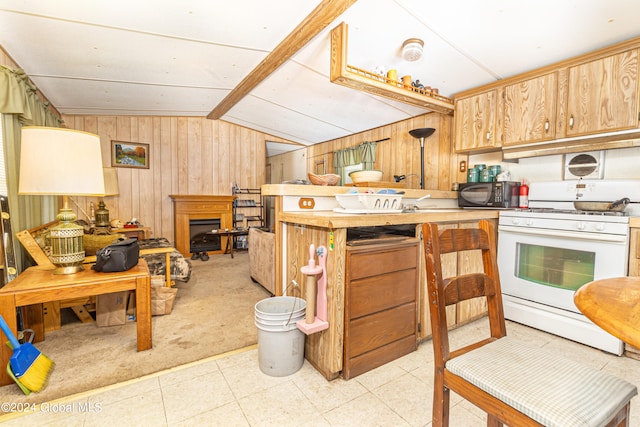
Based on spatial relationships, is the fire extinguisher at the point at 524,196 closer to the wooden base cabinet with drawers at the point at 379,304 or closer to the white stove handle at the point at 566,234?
the white stove handle at the point at 566,234

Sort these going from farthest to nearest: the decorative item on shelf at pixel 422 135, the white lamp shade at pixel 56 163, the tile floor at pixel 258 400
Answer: the decorative item on shelf at pixel 422 135
the white lamp shade at pixel 56 163
the tile floor at pixel 258 400

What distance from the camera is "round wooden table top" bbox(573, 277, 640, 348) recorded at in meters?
0.66

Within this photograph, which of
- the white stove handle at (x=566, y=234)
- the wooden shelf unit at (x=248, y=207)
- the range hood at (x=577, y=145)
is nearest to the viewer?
the white stove handle at (x=566, y=234)

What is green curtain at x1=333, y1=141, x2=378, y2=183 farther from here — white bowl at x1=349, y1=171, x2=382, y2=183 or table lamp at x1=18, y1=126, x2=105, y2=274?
table lamp at x1=18, y1=126, x2=105, y2=274

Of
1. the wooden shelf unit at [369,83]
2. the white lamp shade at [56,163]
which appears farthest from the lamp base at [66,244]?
the wooden shelf unit at [369,83]

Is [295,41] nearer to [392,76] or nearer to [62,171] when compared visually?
[392,76]

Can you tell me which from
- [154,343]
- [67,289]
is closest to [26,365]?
[67,289]

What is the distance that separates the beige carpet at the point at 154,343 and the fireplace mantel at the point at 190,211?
7.81ft

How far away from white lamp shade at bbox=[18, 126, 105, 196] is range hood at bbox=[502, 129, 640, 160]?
3.42 metres

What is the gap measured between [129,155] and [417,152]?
4.81 m

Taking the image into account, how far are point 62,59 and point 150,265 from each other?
215 centimetres

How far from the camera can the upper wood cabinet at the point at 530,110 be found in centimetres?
248

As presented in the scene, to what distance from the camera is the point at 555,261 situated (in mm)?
2309

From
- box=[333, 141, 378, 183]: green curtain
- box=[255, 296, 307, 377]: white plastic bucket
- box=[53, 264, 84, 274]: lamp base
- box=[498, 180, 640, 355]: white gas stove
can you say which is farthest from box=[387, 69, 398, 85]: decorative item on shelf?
box=[53, 264, 84, 274]: lamp base
